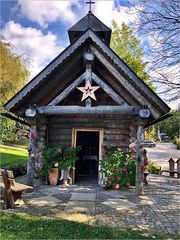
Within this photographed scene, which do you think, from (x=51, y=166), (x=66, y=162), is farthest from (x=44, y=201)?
(x=66, y=162)

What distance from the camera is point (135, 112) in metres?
8.59

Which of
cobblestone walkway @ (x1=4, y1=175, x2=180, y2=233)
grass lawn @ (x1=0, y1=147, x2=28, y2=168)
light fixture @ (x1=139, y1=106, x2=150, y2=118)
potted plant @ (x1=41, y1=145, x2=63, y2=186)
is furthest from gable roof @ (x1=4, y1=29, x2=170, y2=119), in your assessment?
grass lawn @ (x1=0, y1=147, x2=28, y2=168)

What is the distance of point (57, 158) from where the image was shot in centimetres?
1016

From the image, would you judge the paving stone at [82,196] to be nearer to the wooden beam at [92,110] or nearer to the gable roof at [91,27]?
the wooden beam at [92,110]

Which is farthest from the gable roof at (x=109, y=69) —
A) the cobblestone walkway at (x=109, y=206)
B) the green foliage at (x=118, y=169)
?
the cobblestone walkway at (x=109, y=206)

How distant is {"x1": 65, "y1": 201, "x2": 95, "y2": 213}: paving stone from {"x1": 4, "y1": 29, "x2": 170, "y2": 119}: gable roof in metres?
3.72

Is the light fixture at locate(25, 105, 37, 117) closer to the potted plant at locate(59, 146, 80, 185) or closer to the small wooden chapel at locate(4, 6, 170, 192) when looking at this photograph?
the small wooden chapel at locate(4, 6, 170, 192)

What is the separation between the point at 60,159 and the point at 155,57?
5083 millimetres

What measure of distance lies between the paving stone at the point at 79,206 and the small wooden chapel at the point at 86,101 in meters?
2.14

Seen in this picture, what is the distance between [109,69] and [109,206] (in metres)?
4.60

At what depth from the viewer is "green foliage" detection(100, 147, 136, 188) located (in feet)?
30.6

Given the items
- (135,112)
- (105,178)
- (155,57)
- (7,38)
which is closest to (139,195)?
(105,178)

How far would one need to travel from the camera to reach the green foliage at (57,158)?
32.2 ft

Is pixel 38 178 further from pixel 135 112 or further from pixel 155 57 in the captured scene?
pixel 155 57
